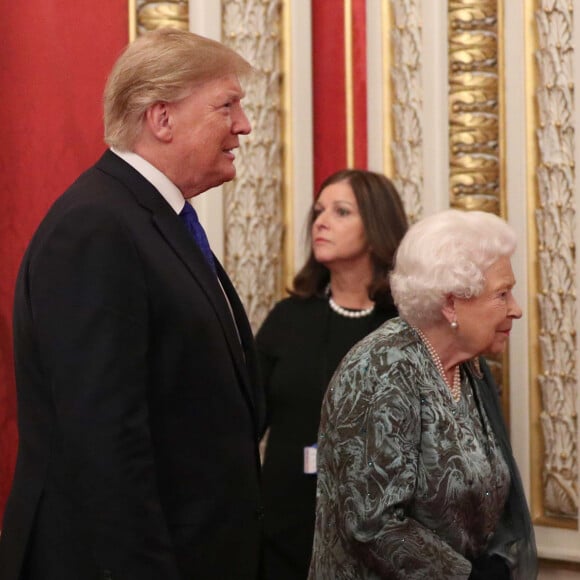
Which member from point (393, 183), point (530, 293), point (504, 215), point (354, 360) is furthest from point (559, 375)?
point (354, 360)

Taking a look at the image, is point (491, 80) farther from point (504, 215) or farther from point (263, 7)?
point (263, 7)

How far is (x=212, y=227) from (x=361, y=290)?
21.2 inches

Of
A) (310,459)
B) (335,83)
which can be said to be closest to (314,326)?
(310,459)

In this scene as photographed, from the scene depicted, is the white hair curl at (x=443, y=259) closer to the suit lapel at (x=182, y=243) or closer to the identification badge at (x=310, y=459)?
the suit lapel at (x=182, y=243)

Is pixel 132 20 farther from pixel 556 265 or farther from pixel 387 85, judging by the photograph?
pixel 556 265

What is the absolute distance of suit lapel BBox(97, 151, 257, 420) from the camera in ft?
6.81

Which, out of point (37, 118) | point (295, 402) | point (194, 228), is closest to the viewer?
point (194, 228)

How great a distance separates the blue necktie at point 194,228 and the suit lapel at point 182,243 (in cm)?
8

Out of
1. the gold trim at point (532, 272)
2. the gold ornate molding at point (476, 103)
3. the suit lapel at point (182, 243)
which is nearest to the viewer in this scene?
the suit lapel at point (182, 243)

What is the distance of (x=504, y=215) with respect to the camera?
3.71 metres

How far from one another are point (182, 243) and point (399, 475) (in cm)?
67

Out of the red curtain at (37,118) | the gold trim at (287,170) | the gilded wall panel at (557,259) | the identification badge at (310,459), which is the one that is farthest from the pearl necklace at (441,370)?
the gold trim at (287,170)

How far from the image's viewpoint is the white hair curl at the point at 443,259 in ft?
8.20

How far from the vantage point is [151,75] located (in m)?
2.10
